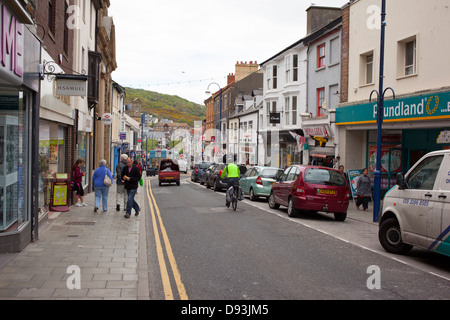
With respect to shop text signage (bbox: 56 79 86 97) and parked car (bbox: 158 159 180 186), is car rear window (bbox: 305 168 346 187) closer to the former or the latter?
shop text signage (bbox: 56 79 86 97)

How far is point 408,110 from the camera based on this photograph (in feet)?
54.8

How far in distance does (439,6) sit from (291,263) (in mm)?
12613

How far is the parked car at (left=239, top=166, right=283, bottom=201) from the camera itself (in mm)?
19109

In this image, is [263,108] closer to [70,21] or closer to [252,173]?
[252,173]

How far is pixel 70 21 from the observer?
1611 cm

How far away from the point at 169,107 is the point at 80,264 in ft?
566

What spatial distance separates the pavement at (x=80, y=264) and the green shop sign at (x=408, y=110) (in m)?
6.40

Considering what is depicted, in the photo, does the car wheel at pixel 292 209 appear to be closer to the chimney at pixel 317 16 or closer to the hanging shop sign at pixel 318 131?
the hanging shop sign at pixel 318 131

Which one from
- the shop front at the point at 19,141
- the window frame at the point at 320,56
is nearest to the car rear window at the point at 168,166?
the window frame at the point at 320,56

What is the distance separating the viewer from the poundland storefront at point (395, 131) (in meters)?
15.6

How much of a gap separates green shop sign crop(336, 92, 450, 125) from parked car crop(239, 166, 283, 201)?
4.56 m

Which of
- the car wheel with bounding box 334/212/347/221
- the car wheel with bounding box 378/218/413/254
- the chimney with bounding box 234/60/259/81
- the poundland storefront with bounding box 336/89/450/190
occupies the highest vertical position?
the chimney with bounding box 234/60/259/81

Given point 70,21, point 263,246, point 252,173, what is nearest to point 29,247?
point 263,246

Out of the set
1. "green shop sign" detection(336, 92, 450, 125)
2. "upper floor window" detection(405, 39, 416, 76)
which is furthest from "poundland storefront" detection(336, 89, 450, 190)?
"upper floor window" detection(405, 39, 416, 76)
